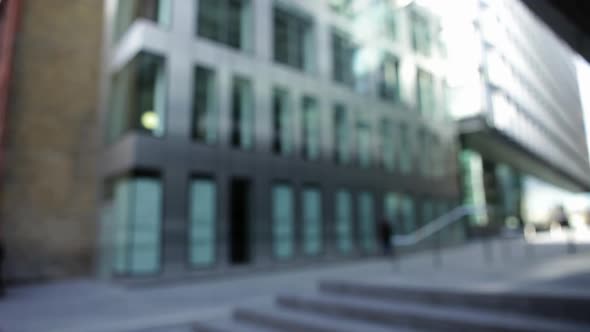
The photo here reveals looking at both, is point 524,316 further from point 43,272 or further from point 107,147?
point 43,272

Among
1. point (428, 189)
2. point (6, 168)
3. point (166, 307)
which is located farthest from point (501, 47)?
point (428, 189)

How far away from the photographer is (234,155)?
15812 mm

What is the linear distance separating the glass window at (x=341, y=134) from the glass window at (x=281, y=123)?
314 cm

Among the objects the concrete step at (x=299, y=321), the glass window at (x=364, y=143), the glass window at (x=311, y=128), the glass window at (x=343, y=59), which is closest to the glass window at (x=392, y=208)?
the glass window at (x=364, y=143)

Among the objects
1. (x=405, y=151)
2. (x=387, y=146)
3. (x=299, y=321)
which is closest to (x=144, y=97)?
(x=299, y=321)

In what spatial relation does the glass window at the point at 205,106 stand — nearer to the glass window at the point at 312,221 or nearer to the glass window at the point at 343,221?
the glass window at the point at 312,221

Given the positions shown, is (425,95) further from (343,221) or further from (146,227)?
(146,227)

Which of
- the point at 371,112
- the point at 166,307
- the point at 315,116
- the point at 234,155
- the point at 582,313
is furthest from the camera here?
the point at 371,112

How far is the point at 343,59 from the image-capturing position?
21.2 meters

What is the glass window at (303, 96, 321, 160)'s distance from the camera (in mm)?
18797

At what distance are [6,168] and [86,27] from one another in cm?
761

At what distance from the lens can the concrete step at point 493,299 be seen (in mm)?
3937

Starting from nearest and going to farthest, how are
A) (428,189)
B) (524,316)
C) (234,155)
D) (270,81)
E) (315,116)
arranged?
(524,316) → (234,155) → (270,81) → (315,116) → (428,189)

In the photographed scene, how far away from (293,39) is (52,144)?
12.2m
